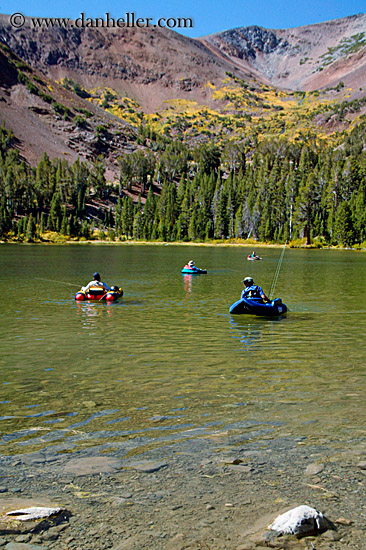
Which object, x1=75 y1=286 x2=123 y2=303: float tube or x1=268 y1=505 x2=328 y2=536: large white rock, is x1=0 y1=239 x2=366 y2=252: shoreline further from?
x1=268 y1=505 x2=328 y2=536: large white rock

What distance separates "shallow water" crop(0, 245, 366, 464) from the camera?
1005 cm

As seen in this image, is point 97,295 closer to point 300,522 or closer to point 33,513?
point 33,513

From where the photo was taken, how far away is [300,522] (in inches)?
240

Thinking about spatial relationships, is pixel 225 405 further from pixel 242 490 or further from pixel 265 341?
pixel 265 341

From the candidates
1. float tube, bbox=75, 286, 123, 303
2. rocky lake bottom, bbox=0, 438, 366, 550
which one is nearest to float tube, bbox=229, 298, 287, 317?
float tube, bbox=75, 286, 123, 303

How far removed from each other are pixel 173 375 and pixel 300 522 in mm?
9399

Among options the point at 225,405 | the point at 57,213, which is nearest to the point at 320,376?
the point at 225,405

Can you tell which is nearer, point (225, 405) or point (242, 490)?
point (242, 490)

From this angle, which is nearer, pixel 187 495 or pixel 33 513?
pixel 33 513

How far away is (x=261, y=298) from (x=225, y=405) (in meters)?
17.1

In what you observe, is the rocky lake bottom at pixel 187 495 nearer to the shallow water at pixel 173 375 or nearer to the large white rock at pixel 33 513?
the large white rock at pixel 33 513

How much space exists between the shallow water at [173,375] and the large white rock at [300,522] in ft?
10.3

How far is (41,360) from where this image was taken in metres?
17.6

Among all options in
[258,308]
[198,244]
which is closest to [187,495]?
[258,308]
